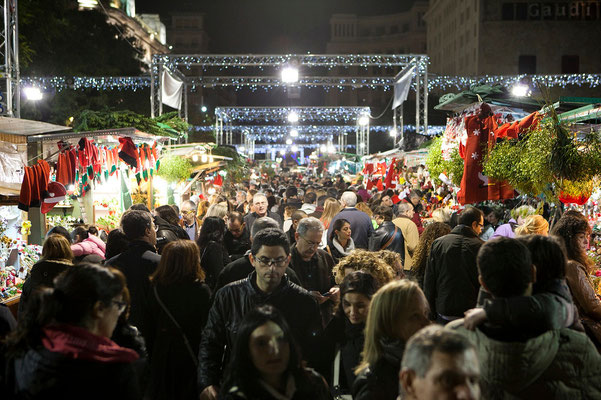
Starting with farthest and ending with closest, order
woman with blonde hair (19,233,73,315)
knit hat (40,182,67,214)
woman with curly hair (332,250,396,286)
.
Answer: knit hat (40,182,67,214) → woman with blonde hair (19,233,73,315) → woman with curly hair (332,250,396,286)

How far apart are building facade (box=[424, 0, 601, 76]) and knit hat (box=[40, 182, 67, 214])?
179 feet

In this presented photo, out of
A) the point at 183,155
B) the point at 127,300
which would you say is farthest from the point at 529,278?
the point at 183,155

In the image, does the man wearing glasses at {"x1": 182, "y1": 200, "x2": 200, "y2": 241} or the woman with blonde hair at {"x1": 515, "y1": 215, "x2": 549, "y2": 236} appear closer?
the woman with blonde hair at {"x1": 515, "y1": 215, "x2": 549, "y2": 236}

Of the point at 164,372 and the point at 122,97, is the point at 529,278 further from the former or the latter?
the point at 122,97

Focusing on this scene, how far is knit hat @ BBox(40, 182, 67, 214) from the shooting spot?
9008 millimetres

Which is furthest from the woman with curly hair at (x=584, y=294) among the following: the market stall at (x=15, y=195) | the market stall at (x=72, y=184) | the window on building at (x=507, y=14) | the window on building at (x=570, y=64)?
the window on building at (x=570, y=64)

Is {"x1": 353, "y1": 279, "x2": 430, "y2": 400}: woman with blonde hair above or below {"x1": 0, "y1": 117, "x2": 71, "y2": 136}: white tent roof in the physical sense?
below

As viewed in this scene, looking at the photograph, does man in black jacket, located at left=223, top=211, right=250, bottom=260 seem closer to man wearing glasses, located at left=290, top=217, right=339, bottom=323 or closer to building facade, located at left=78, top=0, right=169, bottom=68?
man wearing glasses, located at left=290, top=217, right=339, bottom=323

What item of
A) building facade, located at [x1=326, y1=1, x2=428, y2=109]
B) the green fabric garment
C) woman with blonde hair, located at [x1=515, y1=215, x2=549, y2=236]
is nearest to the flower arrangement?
woman with blonde hair, located at [x1=515, y1=215, x2=549, y2=236]

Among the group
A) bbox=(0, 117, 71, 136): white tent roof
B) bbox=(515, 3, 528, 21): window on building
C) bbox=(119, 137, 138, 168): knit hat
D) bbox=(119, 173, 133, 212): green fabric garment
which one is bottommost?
bbox=(119, 173, 133, 212): green fabric garment

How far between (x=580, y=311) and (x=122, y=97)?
38.1 metres

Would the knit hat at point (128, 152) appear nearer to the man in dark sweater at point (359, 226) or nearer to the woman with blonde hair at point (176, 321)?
the man in dark sweater at point (359, 226)

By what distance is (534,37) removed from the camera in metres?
60.1

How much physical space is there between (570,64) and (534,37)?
13.4ft
